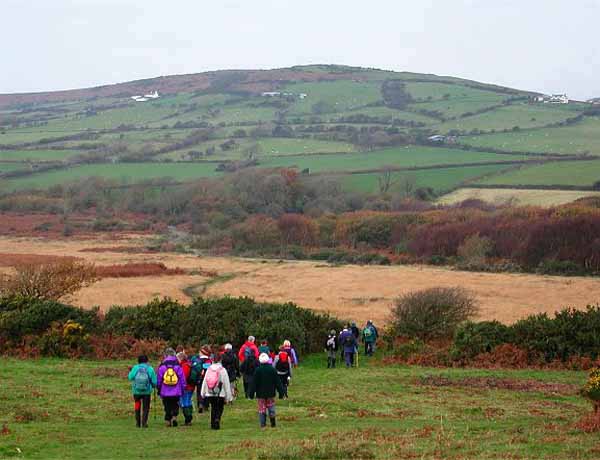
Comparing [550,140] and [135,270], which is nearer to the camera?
[135,270]

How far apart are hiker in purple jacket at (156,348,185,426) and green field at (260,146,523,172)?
100628 mm

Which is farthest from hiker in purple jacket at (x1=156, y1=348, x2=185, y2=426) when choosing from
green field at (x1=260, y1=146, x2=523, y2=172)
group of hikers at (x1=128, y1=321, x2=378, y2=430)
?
green field at (x1=260, y1=146, x2=523, y2=172)

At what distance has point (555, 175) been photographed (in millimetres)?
105812

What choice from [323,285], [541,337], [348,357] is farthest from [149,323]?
[323,285]

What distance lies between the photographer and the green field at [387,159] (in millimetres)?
120062

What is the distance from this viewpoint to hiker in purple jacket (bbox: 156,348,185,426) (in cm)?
1853

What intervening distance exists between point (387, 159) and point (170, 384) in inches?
4277

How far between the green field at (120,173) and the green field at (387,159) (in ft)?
31.5

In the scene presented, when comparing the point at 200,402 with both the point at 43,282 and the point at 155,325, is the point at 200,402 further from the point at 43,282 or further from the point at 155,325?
the point at 43,282

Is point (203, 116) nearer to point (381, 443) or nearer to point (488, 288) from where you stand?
point (488, 288)

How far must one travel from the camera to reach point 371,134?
145 meters

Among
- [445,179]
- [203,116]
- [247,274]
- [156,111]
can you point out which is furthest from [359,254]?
[156,111]

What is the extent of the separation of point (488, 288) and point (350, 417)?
131ft

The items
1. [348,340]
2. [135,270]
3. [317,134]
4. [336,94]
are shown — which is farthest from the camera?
[336,94]
